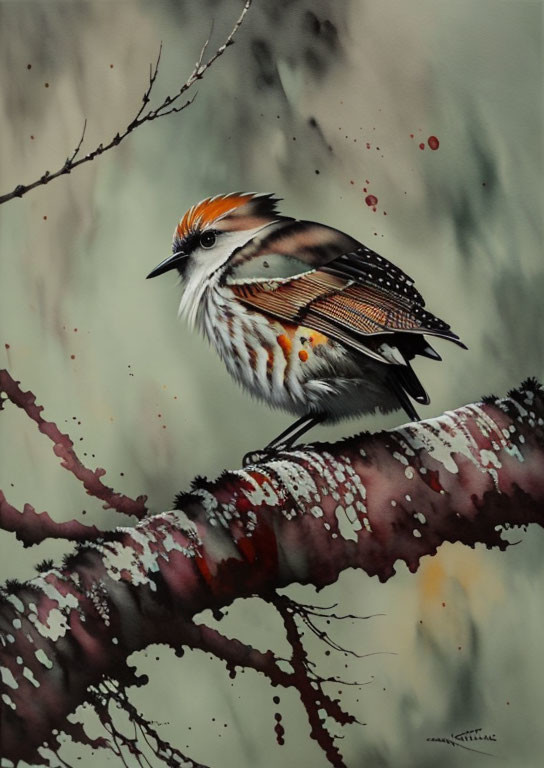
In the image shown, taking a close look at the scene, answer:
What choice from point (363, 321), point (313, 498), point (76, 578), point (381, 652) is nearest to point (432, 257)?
point (363, 321)

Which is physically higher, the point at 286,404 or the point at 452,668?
the point at 286,404

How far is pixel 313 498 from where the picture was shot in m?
1.18

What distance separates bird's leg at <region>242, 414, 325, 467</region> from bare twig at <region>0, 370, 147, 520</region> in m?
0.19

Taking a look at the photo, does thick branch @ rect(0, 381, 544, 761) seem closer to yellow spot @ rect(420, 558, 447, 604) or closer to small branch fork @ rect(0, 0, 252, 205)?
yellow spot @ rect(420, 558, 447, 604)

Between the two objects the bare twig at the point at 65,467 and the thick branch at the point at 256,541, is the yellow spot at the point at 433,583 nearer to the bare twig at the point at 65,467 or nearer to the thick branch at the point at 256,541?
the thick branch at the point at 256,541

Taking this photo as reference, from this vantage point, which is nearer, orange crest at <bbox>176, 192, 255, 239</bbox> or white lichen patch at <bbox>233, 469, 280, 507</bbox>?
white lichen patch at <bbox>233, 469, 280, 507</bbox>

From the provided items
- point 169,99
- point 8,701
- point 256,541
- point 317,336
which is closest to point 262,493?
point 256,541

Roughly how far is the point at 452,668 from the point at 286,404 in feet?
1.69

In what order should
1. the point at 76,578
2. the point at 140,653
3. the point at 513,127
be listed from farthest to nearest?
1. the point at 513,127
2. the point at 140,653
3. the point at 76,578

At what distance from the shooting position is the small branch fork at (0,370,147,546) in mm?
1307

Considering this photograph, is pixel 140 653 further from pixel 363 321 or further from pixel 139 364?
pixel 363 321
